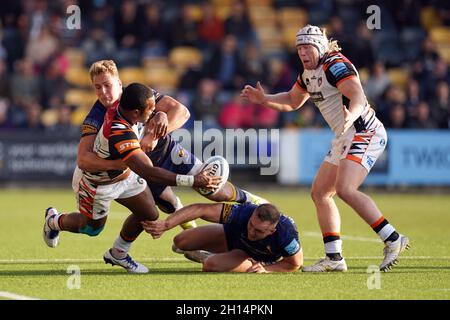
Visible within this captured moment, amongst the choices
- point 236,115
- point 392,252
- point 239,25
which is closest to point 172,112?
point 392,252

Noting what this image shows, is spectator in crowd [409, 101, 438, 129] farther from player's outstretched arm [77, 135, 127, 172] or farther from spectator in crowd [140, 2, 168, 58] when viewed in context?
player's outstretched arm [77, 135, 127, 172]

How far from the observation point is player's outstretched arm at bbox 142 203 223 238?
28.2 feet

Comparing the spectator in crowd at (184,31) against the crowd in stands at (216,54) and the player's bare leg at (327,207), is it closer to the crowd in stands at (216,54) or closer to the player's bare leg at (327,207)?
the crowd in stands at (216,54)

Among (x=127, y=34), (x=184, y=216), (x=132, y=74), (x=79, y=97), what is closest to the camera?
(x=184, y=216)

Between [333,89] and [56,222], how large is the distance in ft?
9.83

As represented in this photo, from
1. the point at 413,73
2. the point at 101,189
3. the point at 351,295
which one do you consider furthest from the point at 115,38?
the point at 351,295

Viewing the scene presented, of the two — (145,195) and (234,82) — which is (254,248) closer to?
(145,195)

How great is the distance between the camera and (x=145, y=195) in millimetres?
9586

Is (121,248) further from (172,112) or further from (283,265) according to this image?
(283,265)

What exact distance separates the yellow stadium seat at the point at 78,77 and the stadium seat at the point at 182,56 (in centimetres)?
202

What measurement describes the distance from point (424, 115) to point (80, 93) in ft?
25.5

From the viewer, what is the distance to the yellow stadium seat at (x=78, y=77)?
79.3ft

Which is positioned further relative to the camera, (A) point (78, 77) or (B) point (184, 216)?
(A) point (78, 77)

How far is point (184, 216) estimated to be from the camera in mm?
8922
